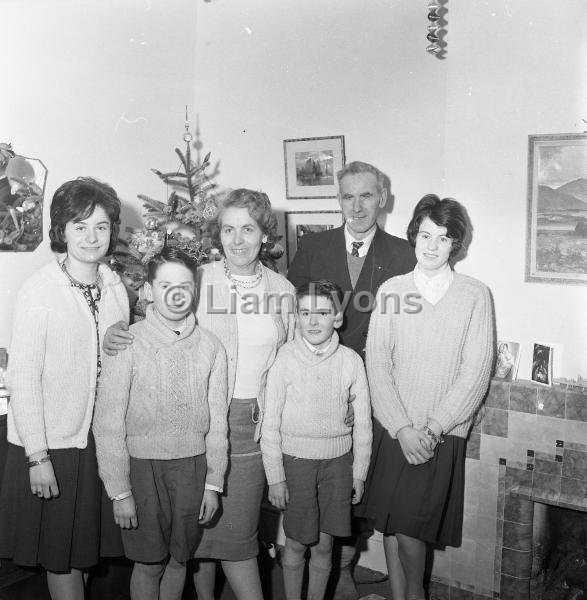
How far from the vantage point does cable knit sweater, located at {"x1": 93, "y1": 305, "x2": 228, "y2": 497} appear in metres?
2.12

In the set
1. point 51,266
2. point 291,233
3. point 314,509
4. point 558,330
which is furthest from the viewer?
point 291,233

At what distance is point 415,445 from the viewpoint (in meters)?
2.40

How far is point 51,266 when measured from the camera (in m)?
2.19

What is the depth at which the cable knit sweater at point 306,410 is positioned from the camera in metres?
2.37

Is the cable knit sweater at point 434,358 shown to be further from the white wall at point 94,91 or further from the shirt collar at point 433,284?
the white wall at point 94,91

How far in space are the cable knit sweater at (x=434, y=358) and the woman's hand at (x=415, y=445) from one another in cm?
3

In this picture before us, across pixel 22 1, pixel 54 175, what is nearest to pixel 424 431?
pixel 54 175

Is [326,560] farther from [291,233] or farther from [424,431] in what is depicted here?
[291,233]

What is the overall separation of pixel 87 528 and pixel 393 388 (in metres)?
1.16

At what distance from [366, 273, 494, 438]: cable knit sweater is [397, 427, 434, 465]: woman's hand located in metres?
0.03

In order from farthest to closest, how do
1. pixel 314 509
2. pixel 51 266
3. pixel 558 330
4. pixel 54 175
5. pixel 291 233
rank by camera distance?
pixel 291 233
pixel 54 175
pixel 558 330
pixel 314 509
pixel 51 266

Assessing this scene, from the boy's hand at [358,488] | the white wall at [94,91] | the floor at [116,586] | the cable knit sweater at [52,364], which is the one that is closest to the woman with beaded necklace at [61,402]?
the cable knit sweater at [52,364]

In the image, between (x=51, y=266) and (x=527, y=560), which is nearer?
(x=51, y=266)

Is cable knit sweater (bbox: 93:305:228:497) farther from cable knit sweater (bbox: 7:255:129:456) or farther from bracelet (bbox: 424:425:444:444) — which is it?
bracelet (bbox: 424:425:444:444)
